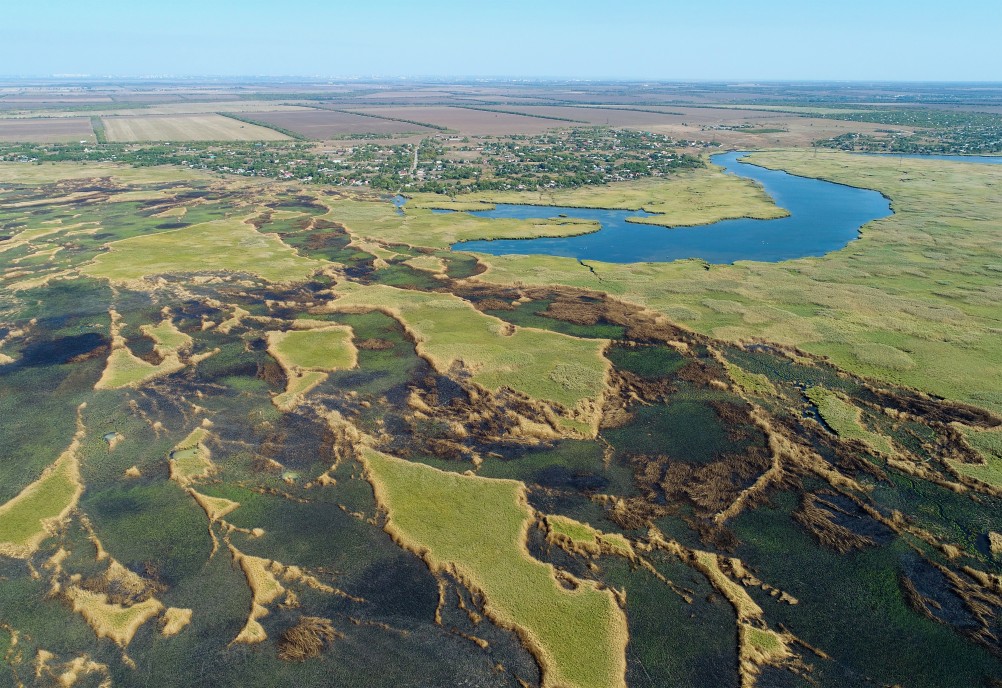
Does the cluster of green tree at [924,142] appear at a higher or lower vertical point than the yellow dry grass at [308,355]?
higher

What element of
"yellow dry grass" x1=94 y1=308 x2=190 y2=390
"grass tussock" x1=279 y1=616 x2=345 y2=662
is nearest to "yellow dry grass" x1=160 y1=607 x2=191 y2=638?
"grass tussock" x1=279 y1=616 x2=345 y2=662

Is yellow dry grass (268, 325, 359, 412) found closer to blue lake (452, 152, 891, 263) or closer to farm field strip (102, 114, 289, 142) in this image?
blue lake (452, 152, 891, 263)

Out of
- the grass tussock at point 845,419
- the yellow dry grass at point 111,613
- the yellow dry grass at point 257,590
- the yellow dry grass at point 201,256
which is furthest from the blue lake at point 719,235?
the yellow dry grass at point 111,613

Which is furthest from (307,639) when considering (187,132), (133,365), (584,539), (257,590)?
(187,132)

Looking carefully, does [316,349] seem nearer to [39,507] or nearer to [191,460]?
[191,460]

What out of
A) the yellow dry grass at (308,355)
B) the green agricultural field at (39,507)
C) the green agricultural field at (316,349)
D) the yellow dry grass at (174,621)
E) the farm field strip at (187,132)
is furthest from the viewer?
the farm field strip at (187,132)

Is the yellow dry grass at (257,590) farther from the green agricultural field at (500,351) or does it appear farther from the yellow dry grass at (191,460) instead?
the green agricultural field at (500,351)
